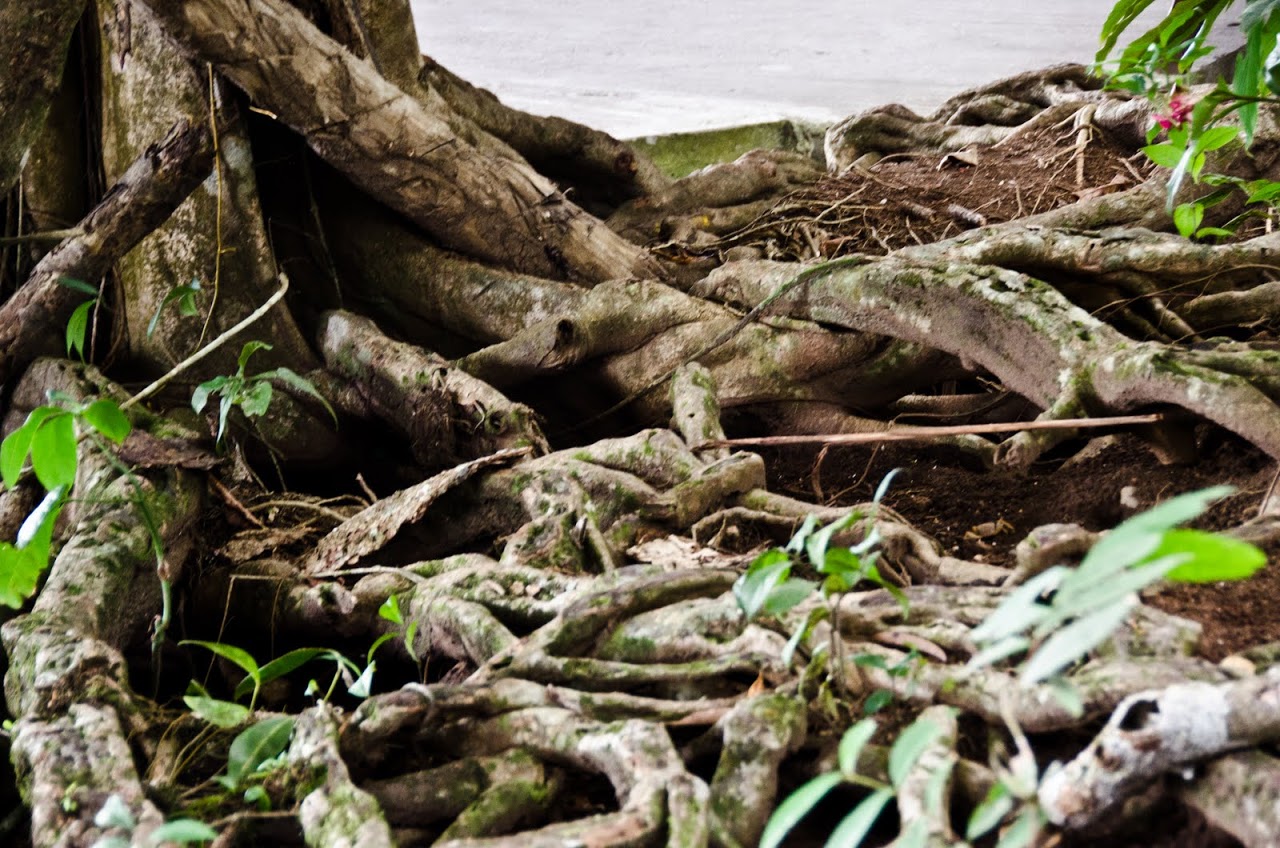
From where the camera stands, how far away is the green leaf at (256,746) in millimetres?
1380

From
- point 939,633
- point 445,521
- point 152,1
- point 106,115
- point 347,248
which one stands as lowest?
point 445,521

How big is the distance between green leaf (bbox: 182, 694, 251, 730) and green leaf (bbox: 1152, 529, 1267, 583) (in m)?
1.16

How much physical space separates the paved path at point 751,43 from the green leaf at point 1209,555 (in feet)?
21.5

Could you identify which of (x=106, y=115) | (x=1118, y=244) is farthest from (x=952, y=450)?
(x=106, y=115)

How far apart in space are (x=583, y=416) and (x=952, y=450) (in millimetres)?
916

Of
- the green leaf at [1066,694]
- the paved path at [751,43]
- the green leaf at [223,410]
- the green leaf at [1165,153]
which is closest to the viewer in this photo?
the green leaf at [1066,694]

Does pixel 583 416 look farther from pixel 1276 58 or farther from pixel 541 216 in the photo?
pixel 1276 58

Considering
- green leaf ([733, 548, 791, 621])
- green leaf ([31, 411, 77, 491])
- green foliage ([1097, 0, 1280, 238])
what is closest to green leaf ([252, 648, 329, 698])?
green leaf ([31, 411, 77, 491])

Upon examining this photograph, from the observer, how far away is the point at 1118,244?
2.58 meters

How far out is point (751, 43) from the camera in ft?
23.8

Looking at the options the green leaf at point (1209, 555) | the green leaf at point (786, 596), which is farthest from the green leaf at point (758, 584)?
the green leaf at point (1209, 555)

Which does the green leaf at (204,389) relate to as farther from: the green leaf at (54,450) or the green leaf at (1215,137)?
the green leaf at (1215,137)

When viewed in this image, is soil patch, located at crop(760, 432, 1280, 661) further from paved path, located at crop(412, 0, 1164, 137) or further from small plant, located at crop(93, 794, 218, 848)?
paved path, located at crop(412, 0, 1164, 137)

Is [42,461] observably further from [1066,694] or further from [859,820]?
[1066,694]
